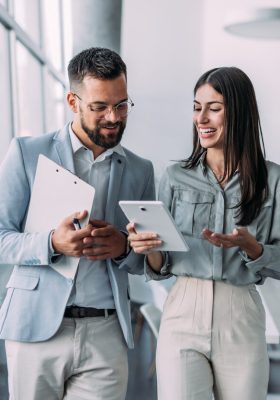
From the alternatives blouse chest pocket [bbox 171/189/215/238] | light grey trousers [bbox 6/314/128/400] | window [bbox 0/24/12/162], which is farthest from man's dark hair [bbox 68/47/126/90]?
window [bbox 0/24/12/162]

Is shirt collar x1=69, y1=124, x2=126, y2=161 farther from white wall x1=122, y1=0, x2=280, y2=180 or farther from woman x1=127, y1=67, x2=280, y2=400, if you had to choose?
white wall x1=122, y1=0, x2=280, y2=180

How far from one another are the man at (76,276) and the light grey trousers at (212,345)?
180mm

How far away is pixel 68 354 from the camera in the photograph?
221 centimetres

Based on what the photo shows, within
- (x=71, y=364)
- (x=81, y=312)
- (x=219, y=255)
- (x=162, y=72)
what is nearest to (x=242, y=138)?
(x=219, y=255)

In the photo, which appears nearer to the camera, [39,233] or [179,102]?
[39,233]

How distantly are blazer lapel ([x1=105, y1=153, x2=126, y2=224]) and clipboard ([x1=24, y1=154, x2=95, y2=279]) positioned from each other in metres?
Result: 0.17

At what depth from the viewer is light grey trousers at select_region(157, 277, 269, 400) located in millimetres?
2223

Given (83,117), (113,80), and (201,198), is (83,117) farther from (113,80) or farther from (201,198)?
(201,198)

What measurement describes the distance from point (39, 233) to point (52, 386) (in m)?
0.52

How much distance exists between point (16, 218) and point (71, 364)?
1.70 ft

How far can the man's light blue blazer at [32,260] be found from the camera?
2178mm

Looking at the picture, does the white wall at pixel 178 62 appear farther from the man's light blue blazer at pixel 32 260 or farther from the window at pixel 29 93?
the man's light blue blazer at pixel 32 260

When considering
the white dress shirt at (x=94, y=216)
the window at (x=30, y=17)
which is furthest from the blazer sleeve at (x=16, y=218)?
the window at (x=30, y=17)

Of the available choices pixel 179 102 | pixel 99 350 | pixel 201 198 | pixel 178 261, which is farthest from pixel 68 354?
pixel 179 102
